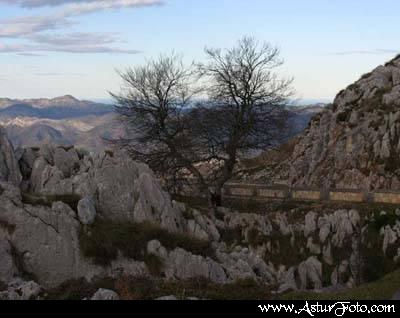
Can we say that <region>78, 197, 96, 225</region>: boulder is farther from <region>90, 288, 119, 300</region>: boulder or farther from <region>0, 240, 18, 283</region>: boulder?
<region>90, 288, 119, 300</region>: boulder

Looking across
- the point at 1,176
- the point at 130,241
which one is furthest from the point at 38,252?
the point at 1,176

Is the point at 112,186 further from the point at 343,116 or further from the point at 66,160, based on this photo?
the point at 343,116

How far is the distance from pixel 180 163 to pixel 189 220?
41.8 ft

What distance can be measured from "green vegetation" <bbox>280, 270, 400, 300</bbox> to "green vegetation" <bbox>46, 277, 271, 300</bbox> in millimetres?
1235

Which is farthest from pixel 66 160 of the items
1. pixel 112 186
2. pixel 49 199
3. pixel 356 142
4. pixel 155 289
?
pixel 356 142

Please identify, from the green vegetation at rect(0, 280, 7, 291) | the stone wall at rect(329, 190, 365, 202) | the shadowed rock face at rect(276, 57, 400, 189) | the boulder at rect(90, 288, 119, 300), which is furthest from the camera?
the shadowed rock face at rect(276, 57, 400, 189)

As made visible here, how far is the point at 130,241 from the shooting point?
28.8 metres

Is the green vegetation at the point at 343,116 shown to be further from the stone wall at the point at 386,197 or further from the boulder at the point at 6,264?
the boulder at the point at 6,264

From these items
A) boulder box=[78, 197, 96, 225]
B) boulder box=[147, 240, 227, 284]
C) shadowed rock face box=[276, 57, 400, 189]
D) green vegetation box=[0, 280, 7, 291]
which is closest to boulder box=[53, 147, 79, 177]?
Result: boulder box=[78, 197, 96, 225]

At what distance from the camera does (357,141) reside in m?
52.2

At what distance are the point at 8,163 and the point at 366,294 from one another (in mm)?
21810

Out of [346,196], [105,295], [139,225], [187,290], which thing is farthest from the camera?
[346,196]

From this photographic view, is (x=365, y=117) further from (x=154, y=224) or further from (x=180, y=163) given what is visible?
(x=154, y=224)

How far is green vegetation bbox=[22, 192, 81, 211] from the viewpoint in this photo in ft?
96.2
